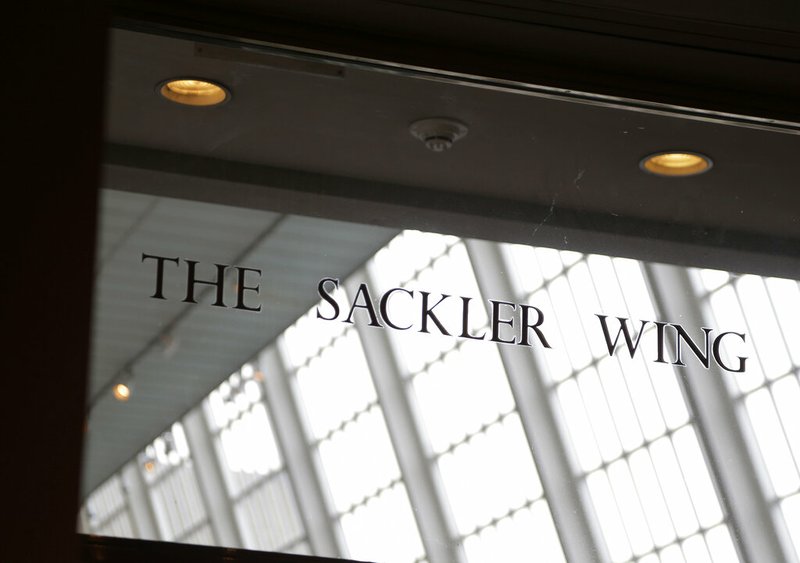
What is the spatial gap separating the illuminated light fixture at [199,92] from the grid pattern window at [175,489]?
0.81 m

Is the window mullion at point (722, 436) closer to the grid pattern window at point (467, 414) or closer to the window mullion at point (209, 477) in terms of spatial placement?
the grid pattern window at point (467, 414)

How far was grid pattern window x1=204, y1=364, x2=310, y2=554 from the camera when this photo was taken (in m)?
2.51

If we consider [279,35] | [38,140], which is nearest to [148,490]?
[279,35]

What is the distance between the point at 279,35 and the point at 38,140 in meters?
2.20

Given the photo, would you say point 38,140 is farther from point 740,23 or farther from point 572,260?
point 740,23

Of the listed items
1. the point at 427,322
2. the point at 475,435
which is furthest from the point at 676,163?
the point at 475,435

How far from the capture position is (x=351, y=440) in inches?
105

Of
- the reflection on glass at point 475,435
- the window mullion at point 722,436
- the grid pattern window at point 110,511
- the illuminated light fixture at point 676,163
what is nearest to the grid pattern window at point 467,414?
the reflection on glass at point 475,435

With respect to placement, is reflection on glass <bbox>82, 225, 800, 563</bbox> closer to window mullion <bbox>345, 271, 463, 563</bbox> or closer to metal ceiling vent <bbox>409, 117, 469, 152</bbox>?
window mullion <bbox>345, 271, 463, 563</bbox>

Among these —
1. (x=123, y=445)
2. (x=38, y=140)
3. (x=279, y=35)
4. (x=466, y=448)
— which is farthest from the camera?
(x=279, y=35)

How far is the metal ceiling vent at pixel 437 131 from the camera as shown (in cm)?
296

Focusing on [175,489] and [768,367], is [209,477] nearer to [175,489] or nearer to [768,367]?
[175,489]

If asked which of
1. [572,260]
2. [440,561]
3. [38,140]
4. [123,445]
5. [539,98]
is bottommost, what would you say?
[440,561]

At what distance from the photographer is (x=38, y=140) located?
772mm
